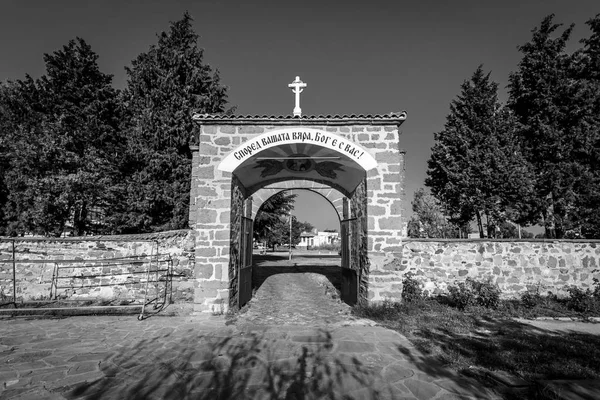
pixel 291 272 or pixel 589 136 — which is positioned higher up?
pixel 589 136

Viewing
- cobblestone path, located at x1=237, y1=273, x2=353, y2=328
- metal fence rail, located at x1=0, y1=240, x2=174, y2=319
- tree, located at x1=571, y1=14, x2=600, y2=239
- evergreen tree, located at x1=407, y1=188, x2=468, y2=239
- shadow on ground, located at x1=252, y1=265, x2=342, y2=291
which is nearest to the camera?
cobblestone path, located at x1=237, y1=273, x2=353, y2=328

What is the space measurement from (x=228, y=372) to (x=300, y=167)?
6276 mm

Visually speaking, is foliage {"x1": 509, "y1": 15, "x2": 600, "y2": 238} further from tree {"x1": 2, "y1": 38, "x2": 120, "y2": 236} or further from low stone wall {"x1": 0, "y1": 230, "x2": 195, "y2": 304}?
tree {"x1": 2, "y1": 38, "x2": 120, "y2": 236}

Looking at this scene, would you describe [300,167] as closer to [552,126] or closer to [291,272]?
[291,272]

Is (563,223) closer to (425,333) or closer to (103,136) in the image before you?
(425,333)

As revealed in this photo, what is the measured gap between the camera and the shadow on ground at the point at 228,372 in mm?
3232

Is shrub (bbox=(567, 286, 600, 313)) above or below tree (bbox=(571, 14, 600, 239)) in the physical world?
below

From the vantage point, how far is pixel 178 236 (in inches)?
348

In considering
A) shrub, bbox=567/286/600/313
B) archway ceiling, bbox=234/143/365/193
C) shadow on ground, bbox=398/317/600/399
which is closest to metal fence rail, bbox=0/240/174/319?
archway ceiling, bbox=234/143/365/193

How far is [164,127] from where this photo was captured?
16891mm

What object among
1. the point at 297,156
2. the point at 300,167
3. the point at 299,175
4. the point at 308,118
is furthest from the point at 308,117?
the point at 299,175

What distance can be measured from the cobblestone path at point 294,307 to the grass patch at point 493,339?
2.73 ft

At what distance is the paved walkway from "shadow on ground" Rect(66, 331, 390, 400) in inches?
0.5

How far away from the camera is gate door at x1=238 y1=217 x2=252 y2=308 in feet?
24.5
